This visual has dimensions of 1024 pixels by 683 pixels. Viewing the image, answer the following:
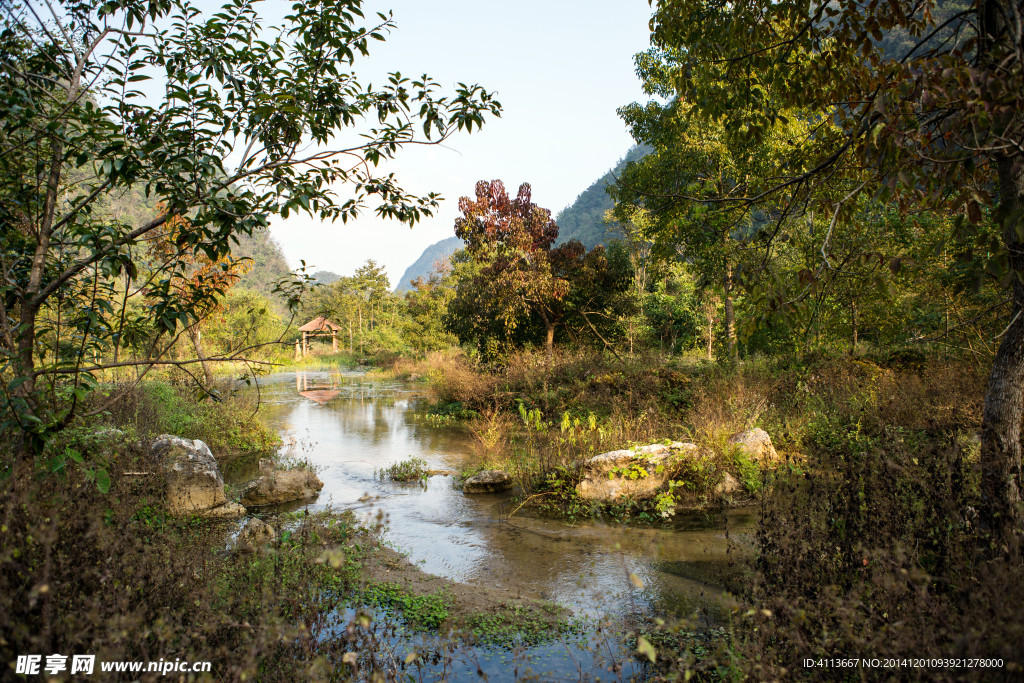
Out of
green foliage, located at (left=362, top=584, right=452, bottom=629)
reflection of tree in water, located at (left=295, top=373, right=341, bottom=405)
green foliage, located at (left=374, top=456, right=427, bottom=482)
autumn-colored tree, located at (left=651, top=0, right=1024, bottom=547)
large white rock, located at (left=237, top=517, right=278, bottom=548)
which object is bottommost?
green foliage, located at (left=374, top=456, right=427, bottom=482)

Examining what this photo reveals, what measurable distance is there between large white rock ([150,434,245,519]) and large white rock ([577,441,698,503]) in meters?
4.55

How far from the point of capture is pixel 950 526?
3.47 m

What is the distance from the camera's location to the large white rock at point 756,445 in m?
7.64

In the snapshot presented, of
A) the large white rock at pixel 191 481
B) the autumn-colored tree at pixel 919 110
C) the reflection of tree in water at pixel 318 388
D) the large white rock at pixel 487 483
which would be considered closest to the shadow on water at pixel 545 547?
the large white rock at pixel 487 483

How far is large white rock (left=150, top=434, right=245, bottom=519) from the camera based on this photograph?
6492mm

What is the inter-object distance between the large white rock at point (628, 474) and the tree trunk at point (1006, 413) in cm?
396

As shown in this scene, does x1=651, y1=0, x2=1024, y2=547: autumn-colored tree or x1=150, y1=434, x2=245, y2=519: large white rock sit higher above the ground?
x1=651, y1=0, x2=1024, y2=547: autumn-colored tree

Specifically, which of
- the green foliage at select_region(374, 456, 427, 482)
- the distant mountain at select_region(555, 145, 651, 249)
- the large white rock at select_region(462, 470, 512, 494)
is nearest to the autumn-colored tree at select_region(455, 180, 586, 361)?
the green foliage at select_region(374, 456, 427, 482)

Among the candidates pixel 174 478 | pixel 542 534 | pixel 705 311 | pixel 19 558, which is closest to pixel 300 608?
pixel 19 558

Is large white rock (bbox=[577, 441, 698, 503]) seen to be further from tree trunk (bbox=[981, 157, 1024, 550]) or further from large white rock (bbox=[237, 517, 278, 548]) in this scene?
tree trunk (bbox=[981, 157, 1024, 550])

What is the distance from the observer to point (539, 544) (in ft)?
19.6

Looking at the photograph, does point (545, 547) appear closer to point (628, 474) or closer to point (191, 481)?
point (628, 474)

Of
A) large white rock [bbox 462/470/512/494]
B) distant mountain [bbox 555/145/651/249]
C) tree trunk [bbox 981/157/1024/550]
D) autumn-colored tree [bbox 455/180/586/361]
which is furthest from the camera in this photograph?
distant mountain [bbox 555/145/651/249]

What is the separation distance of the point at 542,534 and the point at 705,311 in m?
23.3
